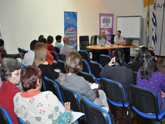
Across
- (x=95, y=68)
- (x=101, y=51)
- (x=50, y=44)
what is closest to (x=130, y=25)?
(x=101, y=51)

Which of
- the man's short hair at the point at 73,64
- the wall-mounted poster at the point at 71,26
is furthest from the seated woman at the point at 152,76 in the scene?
the wall-mounted poster at the point at 71,26

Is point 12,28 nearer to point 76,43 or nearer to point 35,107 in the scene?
point 76,43

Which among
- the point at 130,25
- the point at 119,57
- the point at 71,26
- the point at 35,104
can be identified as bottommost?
the point at 35,104

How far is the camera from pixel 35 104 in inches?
52.0

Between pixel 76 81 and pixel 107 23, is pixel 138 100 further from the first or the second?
pixel 107 23

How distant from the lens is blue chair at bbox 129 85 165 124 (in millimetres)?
1890

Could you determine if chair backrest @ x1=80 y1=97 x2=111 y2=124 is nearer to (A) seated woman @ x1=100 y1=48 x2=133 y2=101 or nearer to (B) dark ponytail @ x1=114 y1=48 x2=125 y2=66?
(A) seated woman @ x1=100 y1=48 x2=133 y2=101

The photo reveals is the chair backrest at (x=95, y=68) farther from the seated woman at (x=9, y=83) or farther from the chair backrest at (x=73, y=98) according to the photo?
the seated woman at (x=9, y=83)

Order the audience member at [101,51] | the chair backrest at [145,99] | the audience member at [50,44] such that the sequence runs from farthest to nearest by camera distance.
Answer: the audience member at [101,51], the audience member at [50,44], the chair backrest at [145,99]

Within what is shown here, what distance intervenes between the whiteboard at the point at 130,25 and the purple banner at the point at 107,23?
41 cm

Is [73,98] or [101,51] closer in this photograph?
[73,98]

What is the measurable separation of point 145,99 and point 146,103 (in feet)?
0.18

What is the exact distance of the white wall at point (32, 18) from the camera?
5852 millimetres

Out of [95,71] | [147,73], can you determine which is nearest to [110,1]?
[95,71]
